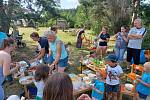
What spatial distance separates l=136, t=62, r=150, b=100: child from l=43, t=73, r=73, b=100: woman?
124 inches

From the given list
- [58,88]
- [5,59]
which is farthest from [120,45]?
[58,88]

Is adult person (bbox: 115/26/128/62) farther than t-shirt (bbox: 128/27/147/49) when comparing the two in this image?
Yes

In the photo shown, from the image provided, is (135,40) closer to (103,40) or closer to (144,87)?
(103,40)

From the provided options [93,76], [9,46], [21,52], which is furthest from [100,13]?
[9,46]

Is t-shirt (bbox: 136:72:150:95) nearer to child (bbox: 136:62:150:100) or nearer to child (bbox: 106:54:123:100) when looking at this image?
child (bbox: 136:62:150:100)

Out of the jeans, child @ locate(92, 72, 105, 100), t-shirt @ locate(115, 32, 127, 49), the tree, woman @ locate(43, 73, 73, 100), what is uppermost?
the tree

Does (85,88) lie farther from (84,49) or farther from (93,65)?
(84,49)

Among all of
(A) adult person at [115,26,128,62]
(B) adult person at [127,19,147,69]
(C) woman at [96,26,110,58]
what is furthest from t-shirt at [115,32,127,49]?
(B) adult person at [127,19,147,69]

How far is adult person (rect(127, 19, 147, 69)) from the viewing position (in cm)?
742

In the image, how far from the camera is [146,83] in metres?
5.14

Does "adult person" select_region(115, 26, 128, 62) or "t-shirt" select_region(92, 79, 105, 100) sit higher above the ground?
"adult person" select_region(115, 26, 128, 62)

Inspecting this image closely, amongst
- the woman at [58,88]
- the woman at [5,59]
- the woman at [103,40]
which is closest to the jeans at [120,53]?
the woman at [103,40]

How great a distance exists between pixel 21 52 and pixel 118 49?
16.9 feet

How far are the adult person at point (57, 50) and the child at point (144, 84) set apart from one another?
1.62 meters
